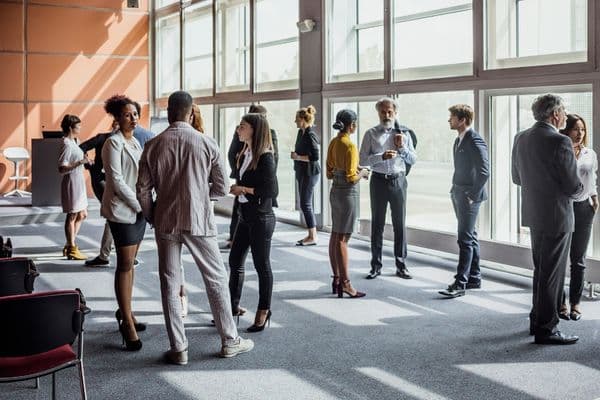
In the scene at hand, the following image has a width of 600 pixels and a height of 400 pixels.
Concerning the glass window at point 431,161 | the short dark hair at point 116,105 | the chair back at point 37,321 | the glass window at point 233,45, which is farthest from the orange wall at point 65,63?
the chair back at point 37,321

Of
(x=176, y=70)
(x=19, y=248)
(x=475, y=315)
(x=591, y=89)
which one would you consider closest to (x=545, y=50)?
(x=591, y=89)

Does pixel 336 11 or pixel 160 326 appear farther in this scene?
pixel 336 11

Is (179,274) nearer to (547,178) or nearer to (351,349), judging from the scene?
(351,349)

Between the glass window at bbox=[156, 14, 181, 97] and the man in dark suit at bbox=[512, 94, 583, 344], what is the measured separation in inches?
441

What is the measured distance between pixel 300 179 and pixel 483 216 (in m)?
2.47

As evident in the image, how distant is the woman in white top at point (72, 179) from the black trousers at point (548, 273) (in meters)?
4.89

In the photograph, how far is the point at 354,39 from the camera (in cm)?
984

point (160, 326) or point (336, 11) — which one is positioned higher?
point (336, 11)

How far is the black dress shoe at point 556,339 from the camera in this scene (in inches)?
188

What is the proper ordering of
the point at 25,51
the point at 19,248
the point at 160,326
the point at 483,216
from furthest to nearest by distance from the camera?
the point at 25,51 → the point at 19,248 → the point at 483,216 → the point at 160,326

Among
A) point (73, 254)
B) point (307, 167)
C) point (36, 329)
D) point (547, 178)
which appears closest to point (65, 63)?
point (73, 254)

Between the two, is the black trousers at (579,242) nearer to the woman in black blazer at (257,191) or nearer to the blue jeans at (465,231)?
the blue jeans at (465,231)

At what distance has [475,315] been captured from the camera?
561 centimetres

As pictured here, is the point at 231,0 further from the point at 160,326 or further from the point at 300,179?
the point at 160,326
